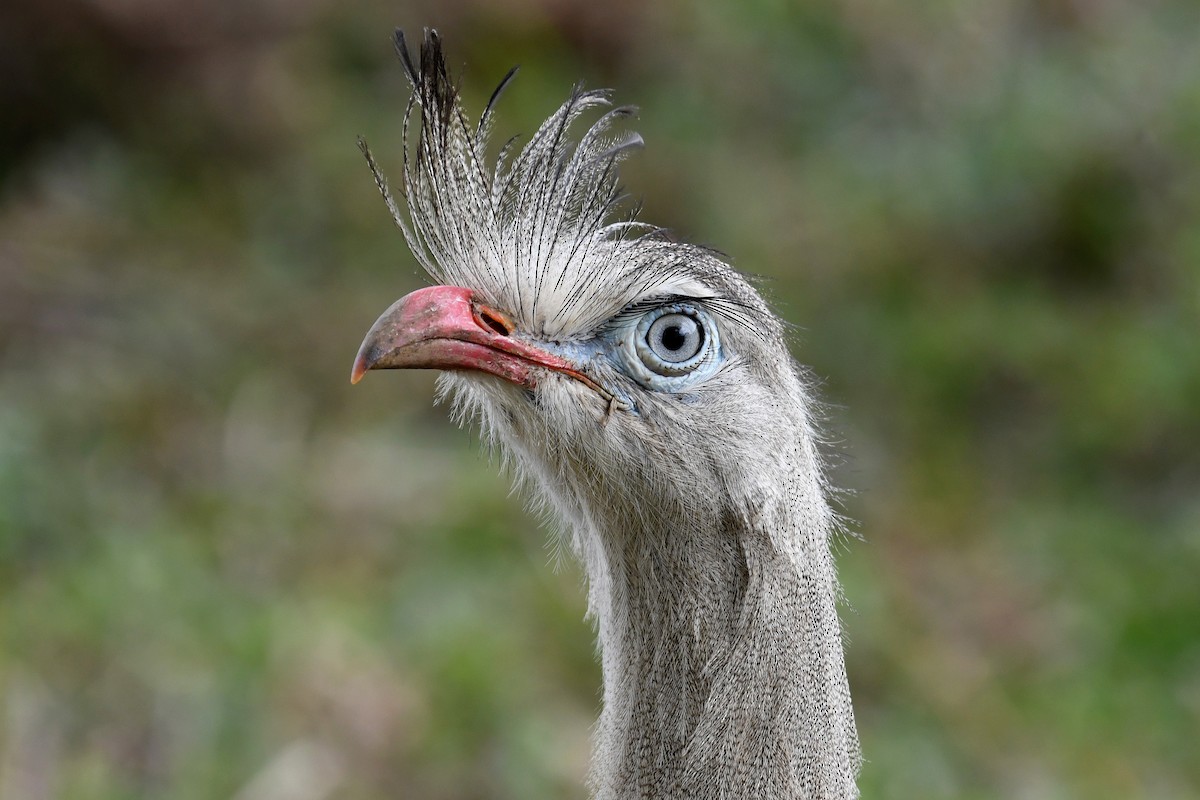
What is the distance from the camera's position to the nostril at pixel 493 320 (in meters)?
1.93

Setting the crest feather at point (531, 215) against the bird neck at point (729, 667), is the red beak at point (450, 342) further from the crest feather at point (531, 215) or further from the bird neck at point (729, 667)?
the bird neck at point (729, 667)

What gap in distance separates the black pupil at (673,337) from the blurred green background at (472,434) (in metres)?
0.84

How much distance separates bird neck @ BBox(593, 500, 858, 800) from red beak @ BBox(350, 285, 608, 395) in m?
0.28

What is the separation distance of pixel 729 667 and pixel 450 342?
1.92 feet

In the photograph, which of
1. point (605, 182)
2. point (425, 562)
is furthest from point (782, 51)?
point (605, 182)

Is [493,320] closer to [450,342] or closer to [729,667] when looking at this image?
[450,342]

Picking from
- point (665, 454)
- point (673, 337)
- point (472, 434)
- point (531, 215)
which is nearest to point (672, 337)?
point (673, 337)

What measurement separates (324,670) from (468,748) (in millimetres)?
396

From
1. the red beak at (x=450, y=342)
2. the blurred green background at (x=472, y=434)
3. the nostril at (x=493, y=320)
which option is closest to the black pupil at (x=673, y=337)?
the red beak at (x=450, y=342)

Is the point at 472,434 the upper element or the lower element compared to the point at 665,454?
upper

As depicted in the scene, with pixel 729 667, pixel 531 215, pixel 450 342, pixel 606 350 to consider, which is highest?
pixel 531 215

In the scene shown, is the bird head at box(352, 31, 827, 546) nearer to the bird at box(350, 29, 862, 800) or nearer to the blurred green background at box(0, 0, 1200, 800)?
the bird at box(350, 29, 862, 800)

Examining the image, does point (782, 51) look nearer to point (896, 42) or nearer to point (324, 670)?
point (896, 42)

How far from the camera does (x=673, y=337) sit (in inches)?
76.2
